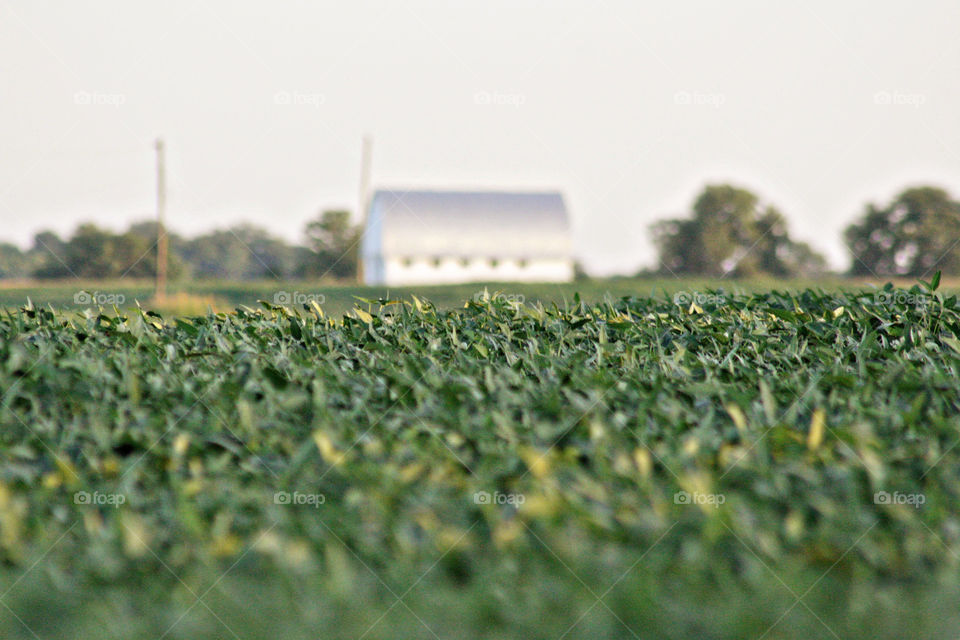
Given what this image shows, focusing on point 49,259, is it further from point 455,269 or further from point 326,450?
point 326,450

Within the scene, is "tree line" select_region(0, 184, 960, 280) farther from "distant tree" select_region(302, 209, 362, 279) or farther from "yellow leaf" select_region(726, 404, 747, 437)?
"yellow leaf" select_region(726, 404, 747, 437)

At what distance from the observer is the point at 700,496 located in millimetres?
2656

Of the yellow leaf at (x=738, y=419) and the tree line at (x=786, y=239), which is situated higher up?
the tree line at (x=786, y=239)

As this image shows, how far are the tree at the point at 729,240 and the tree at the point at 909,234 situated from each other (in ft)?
15.1

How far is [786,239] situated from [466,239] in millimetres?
21062

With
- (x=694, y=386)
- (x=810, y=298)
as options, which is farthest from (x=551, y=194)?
(x=694, y=386)

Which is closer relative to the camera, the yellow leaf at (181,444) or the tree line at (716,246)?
the yellow leaf at (181,444)

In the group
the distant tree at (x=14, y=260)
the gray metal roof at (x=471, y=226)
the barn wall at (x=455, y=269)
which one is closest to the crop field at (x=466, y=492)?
the gray metal roof at (x=471, y=226)

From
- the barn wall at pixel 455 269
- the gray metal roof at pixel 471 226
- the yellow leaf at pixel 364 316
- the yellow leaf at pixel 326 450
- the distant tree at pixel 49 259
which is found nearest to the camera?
the yellow leaf at pixel 326 450

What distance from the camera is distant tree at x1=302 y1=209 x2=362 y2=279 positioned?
4488 cm

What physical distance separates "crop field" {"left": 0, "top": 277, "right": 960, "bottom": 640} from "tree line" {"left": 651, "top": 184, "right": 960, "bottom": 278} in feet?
137

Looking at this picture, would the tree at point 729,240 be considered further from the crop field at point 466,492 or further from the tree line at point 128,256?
the crop field at point 466,492

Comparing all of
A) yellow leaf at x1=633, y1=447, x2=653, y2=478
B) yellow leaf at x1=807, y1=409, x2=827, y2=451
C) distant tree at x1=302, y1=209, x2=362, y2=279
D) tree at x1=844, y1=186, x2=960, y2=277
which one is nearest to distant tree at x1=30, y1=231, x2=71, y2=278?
distant tree at x1=302, y1=209, x2=362, y2=279

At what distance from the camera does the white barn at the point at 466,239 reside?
4256 cm
